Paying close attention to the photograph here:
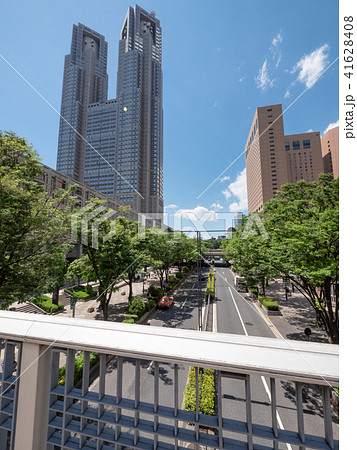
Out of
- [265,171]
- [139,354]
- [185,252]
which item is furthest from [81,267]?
[265,171]

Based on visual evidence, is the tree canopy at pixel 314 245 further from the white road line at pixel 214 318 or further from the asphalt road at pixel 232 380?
the white road line at pixel 214 318

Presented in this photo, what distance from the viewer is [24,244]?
8.87 m

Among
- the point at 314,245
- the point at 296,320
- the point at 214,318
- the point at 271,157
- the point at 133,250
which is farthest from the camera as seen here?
the point at 271,157

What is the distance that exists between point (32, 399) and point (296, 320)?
69.9ft

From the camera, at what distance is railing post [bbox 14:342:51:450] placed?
5.99 feet

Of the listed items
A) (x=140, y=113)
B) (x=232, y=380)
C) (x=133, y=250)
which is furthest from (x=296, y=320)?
(x=140, y=113)

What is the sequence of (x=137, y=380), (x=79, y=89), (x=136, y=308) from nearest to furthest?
(x=137, y=380) → (x=136, y=308) → (x=79, y=89)

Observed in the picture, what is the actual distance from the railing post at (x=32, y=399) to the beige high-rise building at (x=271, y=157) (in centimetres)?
9237

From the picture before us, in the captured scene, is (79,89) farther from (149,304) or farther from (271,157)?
(149,304)

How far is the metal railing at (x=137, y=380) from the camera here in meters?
1.43

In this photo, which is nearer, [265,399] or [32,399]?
[32,399]

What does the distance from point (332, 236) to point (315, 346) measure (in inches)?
360

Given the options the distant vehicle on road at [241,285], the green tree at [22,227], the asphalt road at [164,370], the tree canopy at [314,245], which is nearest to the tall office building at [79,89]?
the distant vehicle on road at [241,285]

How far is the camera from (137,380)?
180 cm
